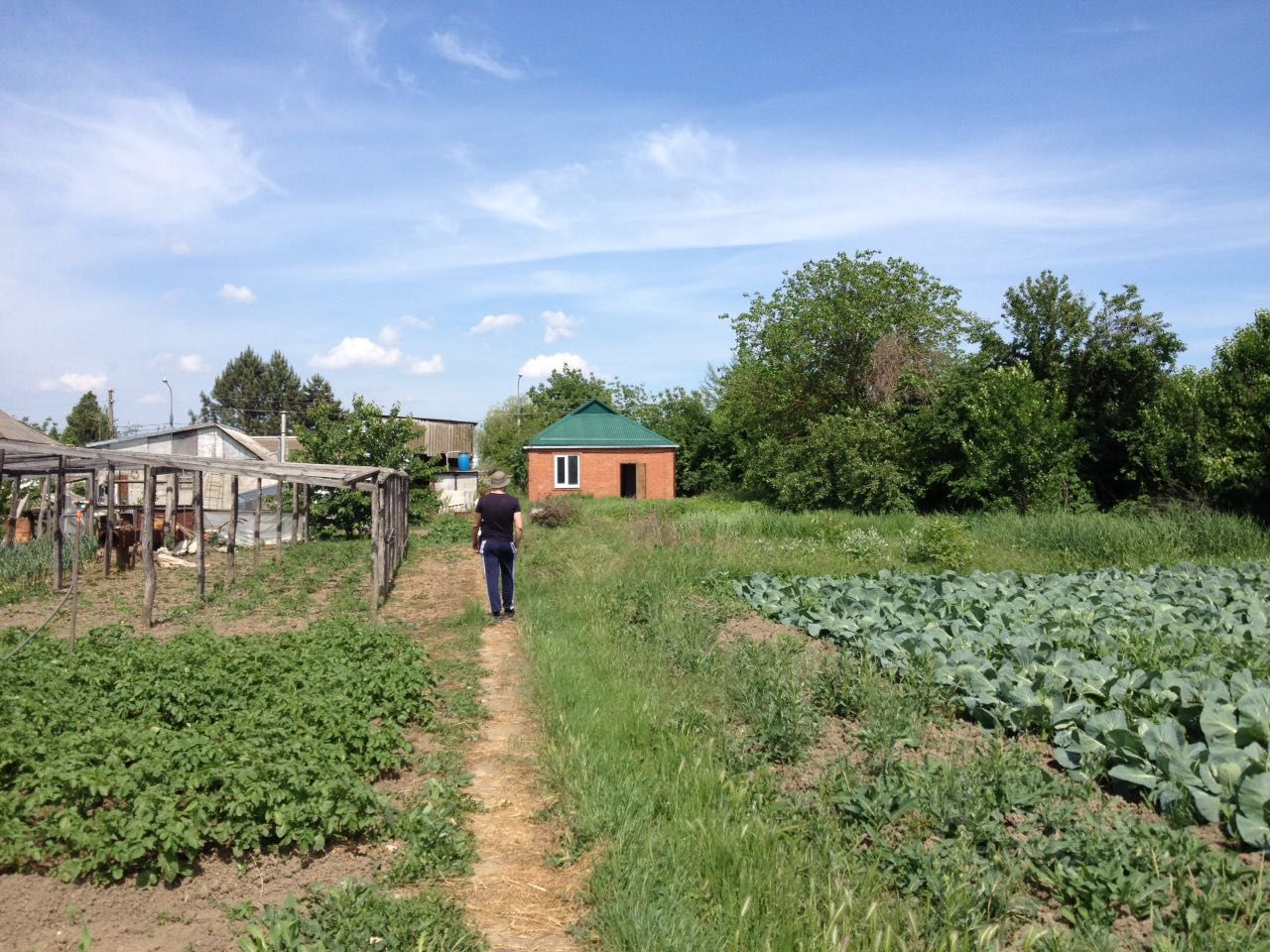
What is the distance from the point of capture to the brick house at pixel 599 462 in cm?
3900

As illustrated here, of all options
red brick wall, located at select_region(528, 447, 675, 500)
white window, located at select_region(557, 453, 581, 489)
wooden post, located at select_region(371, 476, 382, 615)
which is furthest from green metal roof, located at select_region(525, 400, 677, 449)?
wooden post, located at select_region(371, 476, 382, 615)

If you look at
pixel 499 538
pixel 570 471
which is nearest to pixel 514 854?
pixel 499 538

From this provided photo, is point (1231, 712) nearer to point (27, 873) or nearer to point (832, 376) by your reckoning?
point (27, 873)

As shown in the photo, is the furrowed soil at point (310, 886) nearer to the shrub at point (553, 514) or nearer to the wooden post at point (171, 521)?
the wooden post at point (171, 521)

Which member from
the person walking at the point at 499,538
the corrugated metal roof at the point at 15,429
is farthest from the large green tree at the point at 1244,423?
the corrugated metal roof at the point at 15,429

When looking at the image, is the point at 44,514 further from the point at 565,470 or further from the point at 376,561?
the point at 565,470

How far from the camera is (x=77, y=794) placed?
4488mm

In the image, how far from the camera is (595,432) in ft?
131

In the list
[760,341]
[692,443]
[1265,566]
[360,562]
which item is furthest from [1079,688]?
[692,443]

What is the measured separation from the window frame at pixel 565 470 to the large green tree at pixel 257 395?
155ft

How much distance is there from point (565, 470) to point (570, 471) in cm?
23

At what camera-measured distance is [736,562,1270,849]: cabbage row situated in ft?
14.2

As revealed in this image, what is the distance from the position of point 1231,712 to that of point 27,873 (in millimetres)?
5932

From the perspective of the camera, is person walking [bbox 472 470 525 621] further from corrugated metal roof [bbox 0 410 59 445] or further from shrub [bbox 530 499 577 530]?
corrugated metal roof [bbox 0 410 59 445]
